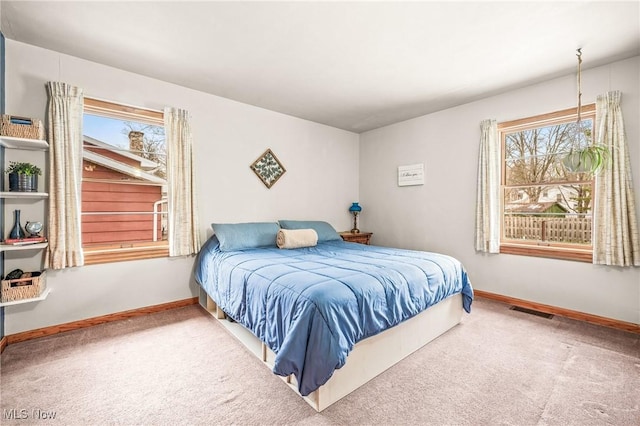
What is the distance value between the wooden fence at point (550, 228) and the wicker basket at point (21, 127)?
4941mm

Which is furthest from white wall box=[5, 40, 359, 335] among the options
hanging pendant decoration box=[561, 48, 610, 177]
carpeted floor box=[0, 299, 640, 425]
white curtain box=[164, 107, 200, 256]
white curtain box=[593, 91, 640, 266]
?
white curtain box=[593, 91, 640, 266]

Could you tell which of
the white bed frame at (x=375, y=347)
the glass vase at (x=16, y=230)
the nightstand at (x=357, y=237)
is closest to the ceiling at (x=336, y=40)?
the glass vase at (x=16, y=230)

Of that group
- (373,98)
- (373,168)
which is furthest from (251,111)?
(373,168)

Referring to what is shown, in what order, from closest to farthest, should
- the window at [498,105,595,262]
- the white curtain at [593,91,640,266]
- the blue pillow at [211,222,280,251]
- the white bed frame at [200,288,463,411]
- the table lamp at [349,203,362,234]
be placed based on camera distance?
the white bed frame at [200,288,463,411] < the white curtain at [593,91,640,266] < the window at [498,105,595,262] < the blue pillow at [211,222,280,251] < the table lamp at [349,203,362,234]

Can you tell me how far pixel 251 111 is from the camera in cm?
397

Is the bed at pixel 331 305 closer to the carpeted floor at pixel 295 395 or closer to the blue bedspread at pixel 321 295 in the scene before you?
the blue bedspread at pixel 321 295

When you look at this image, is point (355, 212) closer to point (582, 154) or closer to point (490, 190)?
point (490, 190)

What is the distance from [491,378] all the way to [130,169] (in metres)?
3.86

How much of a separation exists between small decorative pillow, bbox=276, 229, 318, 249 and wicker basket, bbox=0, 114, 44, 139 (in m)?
2.34

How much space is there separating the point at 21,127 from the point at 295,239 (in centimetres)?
259

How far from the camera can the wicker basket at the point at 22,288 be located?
224 cm

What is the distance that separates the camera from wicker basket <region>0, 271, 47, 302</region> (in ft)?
7.36

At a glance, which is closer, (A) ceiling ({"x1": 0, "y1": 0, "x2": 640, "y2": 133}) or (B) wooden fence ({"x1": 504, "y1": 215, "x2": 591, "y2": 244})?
(A) ceiling ({"x1": 0, "y1": 0, "x2": 640, "y2": 133})

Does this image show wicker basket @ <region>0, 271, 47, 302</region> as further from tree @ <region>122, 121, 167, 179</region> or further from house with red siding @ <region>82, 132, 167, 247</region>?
tree @ <region>122, 121, 167, 179</region>
